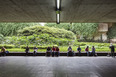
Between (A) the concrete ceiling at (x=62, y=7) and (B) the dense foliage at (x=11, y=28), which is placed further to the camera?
(B) the dense foliage at (x=11, y=28)

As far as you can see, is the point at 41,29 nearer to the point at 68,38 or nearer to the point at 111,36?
the point at 68,38

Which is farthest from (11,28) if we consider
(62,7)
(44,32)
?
(62,7)

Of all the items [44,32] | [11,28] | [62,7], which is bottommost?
[44,32]

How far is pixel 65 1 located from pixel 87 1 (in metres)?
1.19

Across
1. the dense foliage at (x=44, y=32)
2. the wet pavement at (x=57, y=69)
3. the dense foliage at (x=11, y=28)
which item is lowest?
the wet pavement at (x=57, y=69)

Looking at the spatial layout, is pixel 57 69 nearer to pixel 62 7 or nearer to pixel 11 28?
pixel 62 7

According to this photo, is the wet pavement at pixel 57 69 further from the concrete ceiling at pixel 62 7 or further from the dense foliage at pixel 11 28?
the dense foliage at pixel 11 28

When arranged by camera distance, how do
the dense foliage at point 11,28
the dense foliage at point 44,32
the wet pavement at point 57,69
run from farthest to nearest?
the dense foliage at point 11,28 < the dense foliage at point 44,32 < the wet pavement at point 57,69

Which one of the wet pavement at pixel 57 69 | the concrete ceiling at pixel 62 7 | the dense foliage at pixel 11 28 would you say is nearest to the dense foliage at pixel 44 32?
the dense foliage at pixel 11 28

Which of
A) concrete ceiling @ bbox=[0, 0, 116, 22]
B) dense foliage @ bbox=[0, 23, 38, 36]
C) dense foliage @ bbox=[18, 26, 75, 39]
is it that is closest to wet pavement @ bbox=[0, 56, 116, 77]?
concrete ceiling @ bbox=[0, 0, 116, 22]

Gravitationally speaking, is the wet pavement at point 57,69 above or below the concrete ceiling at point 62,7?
below

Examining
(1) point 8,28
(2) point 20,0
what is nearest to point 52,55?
(2) point 20,0

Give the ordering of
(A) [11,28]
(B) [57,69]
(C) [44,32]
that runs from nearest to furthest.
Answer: (B) [57,69] → (C) [44,32] → (A) [11,28]

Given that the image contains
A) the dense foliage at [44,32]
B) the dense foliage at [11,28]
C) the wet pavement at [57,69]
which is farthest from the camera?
the dense foliage at [11,28]
